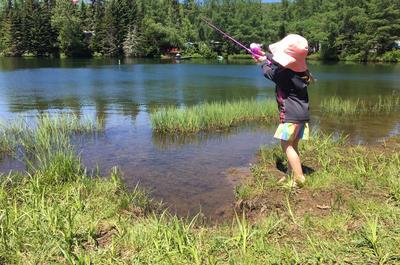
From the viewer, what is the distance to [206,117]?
11.8 meters

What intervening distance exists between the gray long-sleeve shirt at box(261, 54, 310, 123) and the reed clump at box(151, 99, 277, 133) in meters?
5.84

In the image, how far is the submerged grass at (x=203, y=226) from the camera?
3.42 metres

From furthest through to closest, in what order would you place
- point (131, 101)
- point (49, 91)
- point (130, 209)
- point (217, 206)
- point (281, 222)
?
point (49, 91) < point (131, 101) < point (217, 206) < point (130, 209) < point (281, 222)

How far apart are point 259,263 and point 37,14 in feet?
300

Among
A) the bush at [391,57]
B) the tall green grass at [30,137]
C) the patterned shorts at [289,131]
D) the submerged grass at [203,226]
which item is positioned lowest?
the submerged grass at [203,226]

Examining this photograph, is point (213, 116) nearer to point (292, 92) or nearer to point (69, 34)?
point (292, 92)

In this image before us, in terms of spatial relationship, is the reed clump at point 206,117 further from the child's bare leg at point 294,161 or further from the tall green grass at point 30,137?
the child's bare leg at point 294,161

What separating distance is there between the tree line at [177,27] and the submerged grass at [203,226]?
2593 inches

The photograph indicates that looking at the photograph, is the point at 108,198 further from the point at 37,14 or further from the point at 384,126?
the point at 37,14

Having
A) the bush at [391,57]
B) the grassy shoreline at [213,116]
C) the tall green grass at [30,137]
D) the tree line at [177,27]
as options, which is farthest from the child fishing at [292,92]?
the tree line at [177,27]

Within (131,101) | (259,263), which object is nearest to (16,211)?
(259,263)

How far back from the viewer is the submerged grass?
3.42 meters

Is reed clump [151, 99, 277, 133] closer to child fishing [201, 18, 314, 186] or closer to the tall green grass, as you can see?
the tall green grass

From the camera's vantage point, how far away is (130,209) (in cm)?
507
